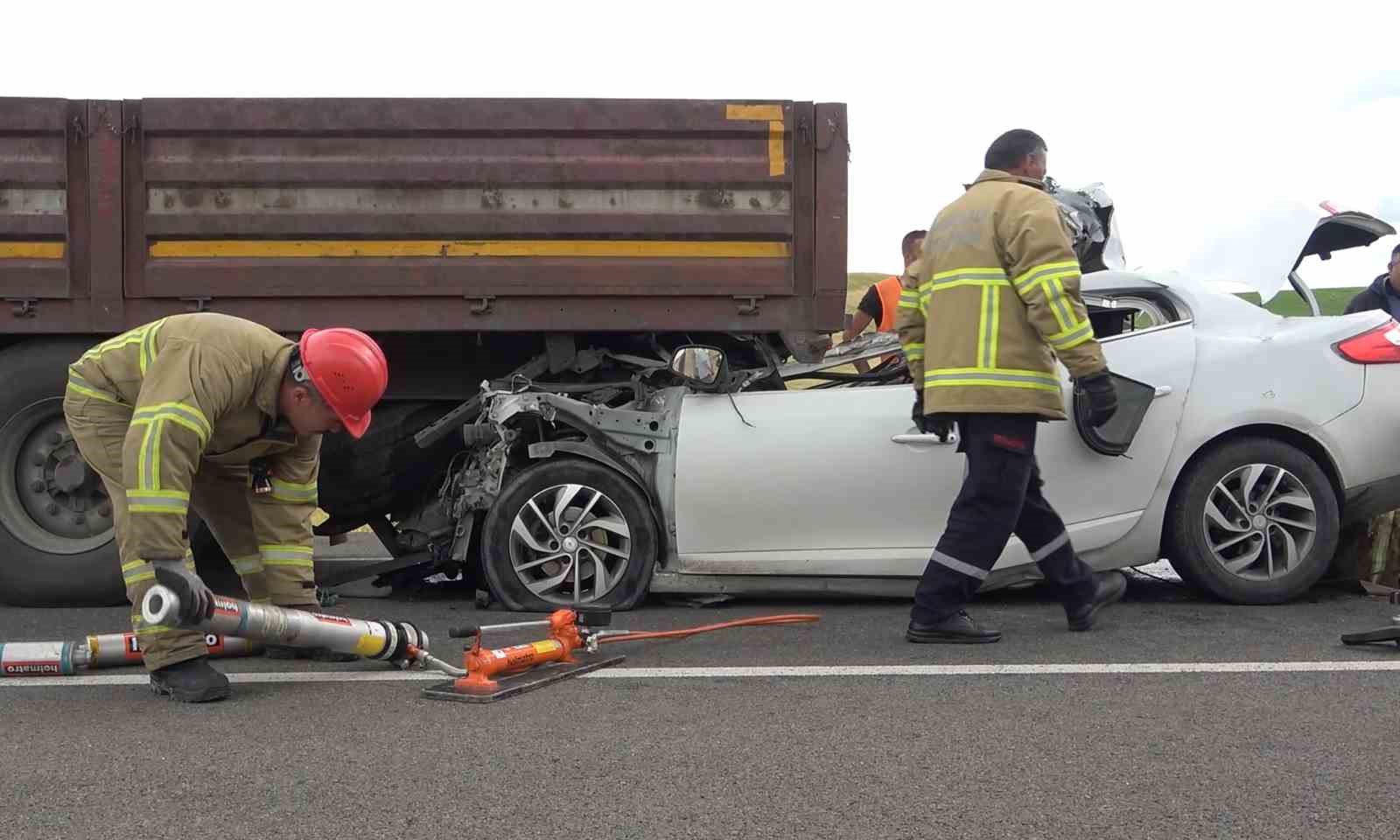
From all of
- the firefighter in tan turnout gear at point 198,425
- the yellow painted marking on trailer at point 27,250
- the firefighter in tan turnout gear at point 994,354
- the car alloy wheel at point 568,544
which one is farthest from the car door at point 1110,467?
the yellow painted marking on trailer at point 27,250

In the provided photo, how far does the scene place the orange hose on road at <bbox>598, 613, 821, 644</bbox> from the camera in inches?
198

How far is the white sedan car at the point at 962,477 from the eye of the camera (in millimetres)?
5715

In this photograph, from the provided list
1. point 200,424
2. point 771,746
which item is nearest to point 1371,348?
point 771,746

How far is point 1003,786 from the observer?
3213 mm

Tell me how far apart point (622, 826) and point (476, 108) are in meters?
4.18

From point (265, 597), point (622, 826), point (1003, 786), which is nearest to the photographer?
point (622, 826)

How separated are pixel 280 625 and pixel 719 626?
1696 millimetres

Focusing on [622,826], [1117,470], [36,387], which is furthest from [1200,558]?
[36,387]

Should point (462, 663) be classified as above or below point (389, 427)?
below

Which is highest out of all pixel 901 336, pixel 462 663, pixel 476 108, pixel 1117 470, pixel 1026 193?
pixel 476 108

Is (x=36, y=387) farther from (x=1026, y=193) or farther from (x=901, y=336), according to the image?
(x=1026, y=193)

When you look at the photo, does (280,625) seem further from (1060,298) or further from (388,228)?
(1060,298)

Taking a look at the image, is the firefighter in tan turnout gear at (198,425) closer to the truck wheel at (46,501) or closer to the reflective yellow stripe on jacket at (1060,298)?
the truck wheel at (46,501)

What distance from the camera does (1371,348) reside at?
230 inches
